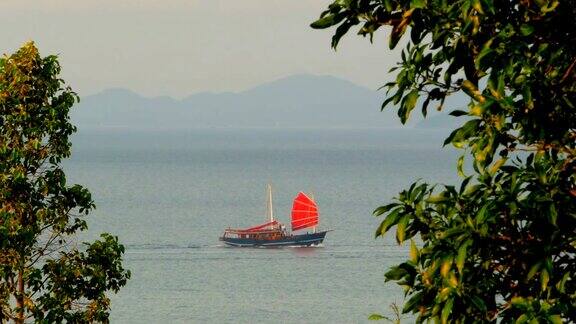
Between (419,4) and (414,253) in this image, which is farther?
(414,253)

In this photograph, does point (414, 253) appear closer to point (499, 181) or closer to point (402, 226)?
point (402, 226)

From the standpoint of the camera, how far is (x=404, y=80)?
10.0 metres

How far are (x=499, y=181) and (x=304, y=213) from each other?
568 feet

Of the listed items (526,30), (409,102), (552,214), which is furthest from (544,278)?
(409,102)

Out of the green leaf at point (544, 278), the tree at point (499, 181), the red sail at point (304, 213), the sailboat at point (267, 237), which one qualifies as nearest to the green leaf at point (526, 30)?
the tree at point (499, 181)

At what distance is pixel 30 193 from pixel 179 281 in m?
102

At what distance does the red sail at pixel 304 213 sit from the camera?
18062 centimetres

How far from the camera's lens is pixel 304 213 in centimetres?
18275

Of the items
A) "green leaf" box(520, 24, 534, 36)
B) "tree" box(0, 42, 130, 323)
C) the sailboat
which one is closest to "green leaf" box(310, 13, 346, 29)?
"green leaf" box(520, 24, 534, 36)

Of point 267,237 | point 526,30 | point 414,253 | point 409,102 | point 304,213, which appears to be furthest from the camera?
point 304,213

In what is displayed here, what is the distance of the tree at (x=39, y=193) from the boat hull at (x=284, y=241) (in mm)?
136586

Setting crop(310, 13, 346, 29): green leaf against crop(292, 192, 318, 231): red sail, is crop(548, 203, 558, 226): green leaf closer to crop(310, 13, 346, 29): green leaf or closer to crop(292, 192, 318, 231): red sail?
crop(310, 13, 346, 29): green leaf

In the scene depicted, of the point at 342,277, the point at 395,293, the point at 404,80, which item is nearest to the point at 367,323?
the point at 395,293

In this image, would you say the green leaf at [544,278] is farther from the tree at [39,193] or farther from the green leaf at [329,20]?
the tree at [39,193]
